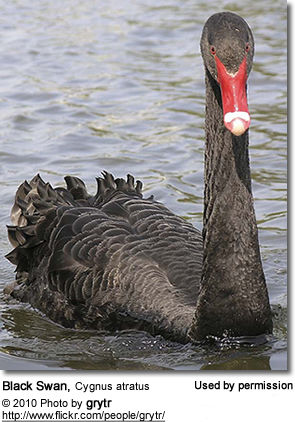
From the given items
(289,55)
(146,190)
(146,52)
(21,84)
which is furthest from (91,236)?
(146,52)

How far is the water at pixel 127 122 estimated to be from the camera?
5504mm

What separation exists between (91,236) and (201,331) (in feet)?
2.96

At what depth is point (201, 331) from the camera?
5203 millimetres

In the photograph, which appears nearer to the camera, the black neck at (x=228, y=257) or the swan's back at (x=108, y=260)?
the black neck at (x=228, y=257)

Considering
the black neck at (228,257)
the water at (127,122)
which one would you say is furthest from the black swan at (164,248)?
the water at (127,122)

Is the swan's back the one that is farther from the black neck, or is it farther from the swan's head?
the swan's head

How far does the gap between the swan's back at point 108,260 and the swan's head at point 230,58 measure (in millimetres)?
1183

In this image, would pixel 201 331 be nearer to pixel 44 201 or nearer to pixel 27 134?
pixel 44 201

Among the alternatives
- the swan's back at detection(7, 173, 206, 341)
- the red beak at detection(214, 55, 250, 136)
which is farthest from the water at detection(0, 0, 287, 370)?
the red beak at detection(214, 55, 250, 136)

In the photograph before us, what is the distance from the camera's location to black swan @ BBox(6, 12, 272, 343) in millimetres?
4887

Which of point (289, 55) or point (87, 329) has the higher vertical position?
point (289, 55)

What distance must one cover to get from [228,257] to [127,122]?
4.23 m

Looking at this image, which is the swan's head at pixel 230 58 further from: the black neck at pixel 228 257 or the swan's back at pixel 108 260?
the swan's back at pixel 108 260

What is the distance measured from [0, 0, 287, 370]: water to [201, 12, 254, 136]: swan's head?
4.37 ft
